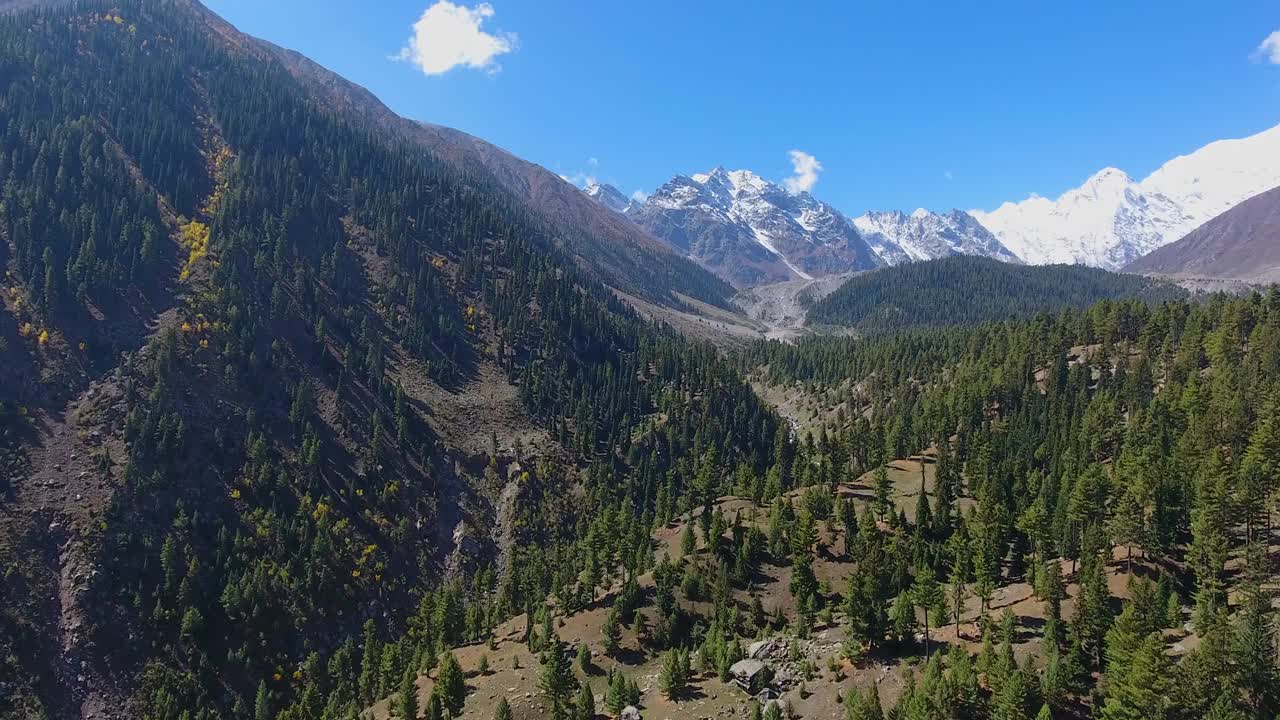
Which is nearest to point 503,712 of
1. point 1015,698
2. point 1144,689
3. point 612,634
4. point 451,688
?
point 451,688

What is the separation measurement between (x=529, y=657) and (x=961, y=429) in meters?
104

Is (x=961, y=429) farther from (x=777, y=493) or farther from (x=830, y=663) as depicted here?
(x=830, y=663)

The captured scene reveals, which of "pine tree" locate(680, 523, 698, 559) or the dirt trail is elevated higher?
"pine tree" locate(680, 523, 698, 559)

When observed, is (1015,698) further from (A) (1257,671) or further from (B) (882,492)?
(B) (882,492)

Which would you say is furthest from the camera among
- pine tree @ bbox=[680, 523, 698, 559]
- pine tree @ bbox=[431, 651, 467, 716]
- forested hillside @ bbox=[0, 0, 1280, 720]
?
pine tree @ bbox=[680, 523, 698, 559]

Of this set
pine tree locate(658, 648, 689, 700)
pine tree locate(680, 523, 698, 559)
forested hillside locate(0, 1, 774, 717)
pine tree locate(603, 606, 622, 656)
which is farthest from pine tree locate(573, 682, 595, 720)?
pine tree locate(680, 523, 698, 559)

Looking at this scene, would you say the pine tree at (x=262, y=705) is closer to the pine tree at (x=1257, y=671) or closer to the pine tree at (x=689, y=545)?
the pine tree at (x=689, y=545)

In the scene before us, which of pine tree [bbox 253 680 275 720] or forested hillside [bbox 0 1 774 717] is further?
forested hillside [bbox 0 1 774 717]

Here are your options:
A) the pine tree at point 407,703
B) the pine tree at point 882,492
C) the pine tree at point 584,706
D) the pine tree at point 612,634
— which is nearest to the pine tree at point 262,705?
the pine tree at point 407,703

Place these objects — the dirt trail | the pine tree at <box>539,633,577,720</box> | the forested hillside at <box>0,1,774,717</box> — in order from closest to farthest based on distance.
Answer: the pine tree at <box>539,633,577,720</box>
the dirt trail
the forested hillside at <box>0,1,774,717</box>

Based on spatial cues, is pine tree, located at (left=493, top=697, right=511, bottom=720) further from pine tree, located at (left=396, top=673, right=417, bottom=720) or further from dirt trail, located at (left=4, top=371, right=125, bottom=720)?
dirt trail, located at (left=4, top=371, right=125, bottom=720)

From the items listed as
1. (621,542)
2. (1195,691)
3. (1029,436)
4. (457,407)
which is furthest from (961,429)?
(457,407)

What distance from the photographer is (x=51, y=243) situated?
169125 millimetres

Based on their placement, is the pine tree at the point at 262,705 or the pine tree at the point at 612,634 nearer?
the pine tree at the point at 612,634
